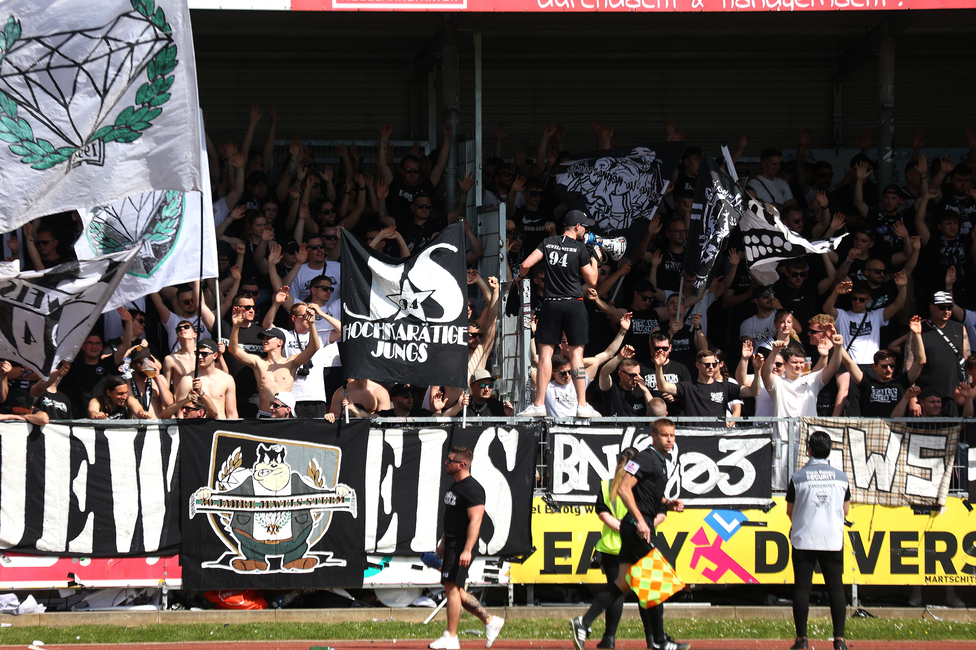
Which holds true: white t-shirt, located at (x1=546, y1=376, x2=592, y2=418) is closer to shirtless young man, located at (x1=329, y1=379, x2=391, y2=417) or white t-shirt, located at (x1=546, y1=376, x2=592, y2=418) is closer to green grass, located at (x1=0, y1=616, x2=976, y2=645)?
shirtless young man, located at (x1=329, y1=379, x2=391, y2=417)

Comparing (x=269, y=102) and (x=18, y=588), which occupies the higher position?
(x=269, y=102)

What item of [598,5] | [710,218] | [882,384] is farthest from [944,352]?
[598,5]

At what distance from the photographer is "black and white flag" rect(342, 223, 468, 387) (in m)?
11.1

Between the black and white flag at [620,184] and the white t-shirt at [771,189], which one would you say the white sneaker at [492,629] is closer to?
the black and white flag at [620,184]

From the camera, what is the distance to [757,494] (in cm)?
1145

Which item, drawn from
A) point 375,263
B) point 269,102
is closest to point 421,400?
point 375,263

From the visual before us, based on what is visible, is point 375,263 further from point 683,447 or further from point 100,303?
point 683,447

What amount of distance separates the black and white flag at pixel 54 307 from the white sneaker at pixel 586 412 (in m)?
4.70

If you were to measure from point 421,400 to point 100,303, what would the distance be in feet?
13.5

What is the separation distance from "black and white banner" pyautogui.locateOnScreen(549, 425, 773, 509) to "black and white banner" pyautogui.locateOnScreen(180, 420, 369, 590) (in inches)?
86.2

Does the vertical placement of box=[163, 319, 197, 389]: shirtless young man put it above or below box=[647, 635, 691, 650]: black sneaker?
above

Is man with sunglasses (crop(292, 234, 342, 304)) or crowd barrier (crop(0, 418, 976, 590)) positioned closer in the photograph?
crowd barrier (crop(0, 418, 976, 590))

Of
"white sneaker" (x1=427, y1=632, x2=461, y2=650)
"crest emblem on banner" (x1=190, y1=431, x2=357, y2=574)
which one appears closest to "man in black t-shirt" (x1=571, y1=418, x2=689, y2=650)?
"white sneaker" (x1=427, y1=632, x2=461, y2=650)

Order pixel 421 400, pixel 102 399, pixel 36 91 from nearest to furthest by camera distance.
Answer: pixel 36 91 < pixel 102 399 < pixel 421 400
